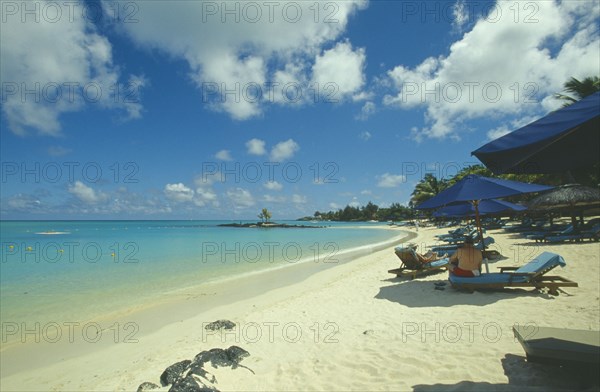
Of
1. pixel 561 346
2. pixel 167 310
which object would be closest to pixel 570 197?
pixel 561 346

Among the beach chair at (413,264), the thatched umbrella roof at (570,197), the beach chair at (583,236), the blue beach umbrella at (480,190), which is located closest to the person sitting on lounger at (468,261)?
the blue beach umbrella at (480,190)

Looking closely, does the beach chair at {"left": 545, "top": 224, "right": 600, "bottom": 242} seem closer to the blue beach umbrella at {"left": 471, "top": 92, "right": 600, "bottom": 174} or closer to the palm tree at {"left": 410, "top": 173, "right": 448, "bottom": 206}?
the blue beach umbrella at {"left": 471, "top": 92, "right": 600, "bottom": 174}

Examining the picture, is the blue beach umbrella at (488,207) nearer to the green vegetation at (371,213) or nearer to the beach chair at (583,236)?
the beach chair at (583,236)

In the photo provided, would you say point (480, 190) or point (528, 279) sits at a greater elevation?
point (480, 190)

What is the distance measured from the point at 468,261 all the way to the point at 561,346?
4404mm

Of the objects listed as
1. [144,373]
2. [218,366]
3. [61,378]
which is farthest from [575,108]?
[61,378]

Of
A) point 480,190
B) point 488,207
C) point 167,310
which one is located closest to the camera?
point 480,190

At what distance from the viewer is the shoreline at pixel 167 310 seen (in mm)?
6520

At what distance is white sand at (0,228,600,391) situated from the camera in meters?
3.81

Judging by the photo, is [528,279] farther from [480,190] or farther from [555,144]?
[555,144]

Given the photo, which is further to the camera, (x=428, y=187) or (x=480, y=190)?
(x=428, y=187)

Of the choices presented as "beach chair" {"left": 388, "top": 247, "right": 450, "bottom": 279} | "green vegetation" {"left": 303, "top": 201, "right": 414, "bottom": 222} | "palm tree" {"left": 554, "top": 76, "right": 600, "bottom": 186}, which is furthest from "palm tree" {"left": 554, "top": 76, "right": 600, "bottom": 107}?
"green vegetation" {"left": 303, "top": 201, "right": 414, "bottom": 222}

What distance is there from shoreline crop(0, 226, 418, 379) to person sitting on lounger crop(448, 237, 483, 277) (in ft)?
21.2

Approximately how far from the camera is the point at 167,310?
30.4 feet
